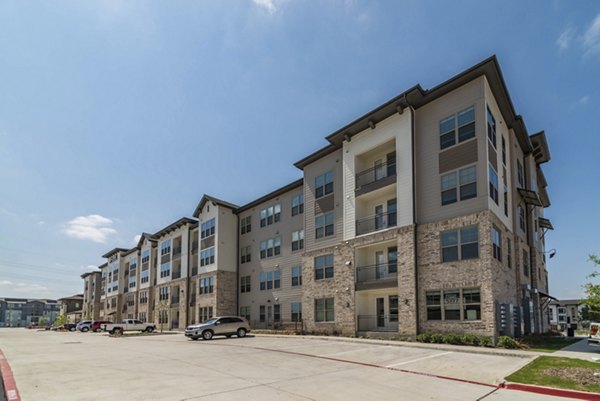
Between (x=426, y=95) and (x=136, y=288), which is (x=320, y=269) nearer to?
(x=426, y=95)

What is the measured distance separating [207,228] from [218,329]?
1629cm

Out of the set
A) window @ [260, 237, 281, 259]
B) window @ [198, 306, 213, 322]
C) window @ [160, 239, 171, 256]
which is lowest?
window @ [198, 306, 213, 322]

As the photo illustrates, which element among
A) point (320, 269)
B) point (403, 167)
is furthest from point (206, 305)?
point (403, 167)

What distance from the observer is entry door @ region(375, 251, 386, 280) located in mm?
26562

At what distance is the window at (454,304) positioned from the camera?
20.3m

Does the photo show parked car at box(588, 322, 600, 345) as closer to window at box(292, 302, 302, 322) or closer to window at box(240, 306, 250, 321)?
window at box(292, 302, 302, 322)

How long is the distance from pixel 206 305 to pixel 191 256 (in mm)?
7895

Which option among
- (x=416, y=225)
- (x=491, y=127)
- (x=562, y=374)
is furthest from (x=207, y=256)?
(x=562, y=374)

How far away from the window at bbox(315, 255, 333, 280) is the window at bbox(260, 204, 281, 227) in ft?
25.8

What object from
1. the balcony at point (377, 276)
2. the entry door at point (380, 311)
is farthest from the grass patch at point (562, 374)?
the entry door at point (380, 311)

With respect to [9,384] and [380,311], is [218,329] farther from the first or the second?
[9,384]

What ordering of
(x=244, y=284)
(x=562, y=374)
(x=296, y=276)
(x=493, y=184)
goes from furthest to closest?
1. (x=244, y=284)
2. (x=296, y=276)
3. (x=493, y=184)
4. (x=562, y=374)

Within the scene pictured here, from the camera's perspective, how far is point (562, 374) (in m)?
11.8

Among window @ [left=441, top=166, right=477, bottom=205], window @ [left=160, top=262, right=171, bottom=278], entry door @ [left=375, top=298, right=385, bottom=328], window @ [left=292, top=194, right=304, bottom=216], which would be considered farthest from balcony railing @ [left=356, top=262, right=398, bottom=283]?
window @ [left=160, top=262, right=171, bottom=278]
